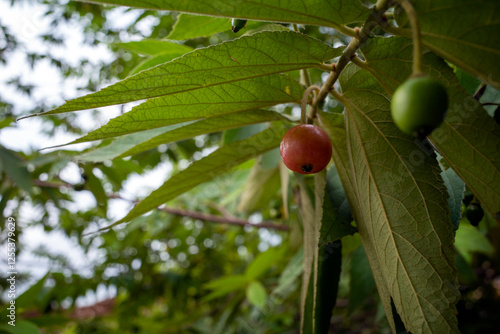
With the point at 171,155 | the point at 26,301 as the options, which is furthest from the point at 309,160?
the point at 171,155

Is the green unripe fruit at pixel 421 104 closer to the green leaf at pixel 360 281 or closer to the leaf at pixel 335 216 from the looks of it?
the leaf at pixel 335 216

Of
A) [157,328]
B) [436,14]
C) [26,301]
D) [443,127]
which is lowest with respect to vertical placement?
[157,328]

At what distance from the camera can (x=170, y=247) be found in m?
3.63

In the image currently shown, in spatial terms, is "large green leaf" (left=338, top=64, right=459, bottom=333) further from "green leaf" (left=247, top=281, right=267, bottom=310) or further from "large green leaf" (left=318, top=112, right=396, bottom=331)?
"green leaf" (left=247, top=281, right=267, bottom=310)

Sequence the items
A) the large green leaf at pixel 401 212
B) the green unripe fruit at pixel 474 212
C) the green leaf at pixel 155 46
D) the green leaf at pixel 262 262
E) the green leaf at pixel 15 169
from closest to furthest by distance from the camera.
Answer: the large green leaf at pixel 401 212, the green unripe fruit at pixel 474 212, the green leaf at pixel 155 46, the green leaf at pixel 15 169, the green leaf at pixel 262 262

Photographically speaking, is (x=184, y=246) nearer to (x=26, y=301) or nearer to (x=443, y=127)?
(x=26, y=301)

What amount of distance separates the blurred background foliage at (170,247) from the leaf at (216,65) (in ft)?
2.47

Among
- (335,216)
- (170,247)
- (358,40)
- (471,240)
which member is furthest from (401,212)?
(170,247)

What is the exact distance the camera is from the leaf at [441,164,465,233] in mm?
786

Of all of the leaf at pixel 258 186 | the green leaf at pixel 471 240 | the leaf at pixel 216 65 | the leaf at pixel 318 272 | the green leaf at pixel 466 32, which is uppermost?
the green leaf at pixel 466 32

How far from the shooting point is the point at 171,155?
303 cm

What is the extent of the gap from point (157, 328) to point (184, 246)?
727 mm

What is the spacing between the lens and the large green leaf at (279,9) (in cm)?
51

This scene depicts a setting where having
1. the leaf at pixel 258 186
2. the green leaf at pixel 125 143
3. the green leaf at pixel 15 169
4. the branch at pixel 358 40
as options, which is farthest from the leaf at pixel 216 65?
the green leaf at pixel 15 169
